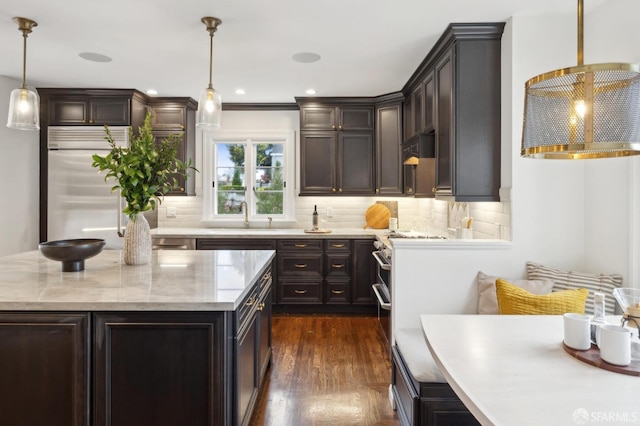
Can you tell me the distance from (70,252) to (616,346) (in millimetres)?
2492

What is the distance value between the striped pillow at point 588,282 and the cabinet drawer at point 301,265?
246cm

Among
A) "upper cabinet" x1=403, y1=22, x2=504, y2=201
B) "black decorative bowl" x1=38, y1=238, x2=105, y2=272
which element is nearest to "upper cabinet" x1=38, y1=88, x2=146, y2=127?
"black decorative bowl" x1=38, y1=238, x2=105, y2=272

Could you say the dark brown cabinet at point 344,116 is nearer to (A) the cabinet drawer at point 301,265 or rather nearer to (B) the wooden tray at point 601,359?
(A) the cabinet drawer at point 301,265

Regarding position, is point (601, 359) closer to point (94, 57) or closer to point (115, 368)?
point (115, 368)

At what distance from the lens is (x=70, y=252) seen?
6.82ft

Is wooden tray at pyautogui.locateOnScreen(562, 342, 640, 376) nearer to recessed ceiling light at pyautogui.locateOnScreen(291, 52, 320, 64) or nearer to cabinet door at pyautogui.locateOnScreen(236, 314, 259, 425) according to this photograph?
cabinet door at pyautogui.locateOnScreen(236, 314, 259, 425)

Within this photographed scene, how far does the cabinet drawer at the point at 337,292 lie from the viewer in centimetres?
444

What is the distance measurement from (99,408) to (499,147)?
9.41ft

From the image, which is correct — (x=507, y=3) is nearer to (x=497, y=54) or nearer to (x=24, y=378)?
(x=497, y=54)

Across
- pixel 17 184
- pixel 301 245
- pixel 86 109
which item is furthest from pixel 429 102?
pixel 17 184

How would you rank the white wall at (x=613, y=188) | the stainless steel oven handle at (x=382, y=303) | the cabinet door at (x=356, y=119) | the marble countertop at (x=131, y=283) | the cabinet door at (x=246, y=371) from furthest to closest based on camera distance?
the cabinet door at (x=356, y=119) < the stainless steel oven handle at (x=382, y=303) < the white wall at (x=613, y=188) < the cabinet door at (x=246, y=371) < the marble countertop at (x=131, y=283)

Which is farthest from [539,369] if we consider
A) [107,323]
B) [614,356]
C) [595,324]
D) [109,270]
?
[109,270]

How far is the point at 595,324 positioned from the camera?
1.38 meters

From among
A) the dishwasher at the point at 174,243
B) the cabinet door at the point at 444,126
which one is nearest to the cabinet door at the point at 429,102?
the cabinet door at the point at 444,126
